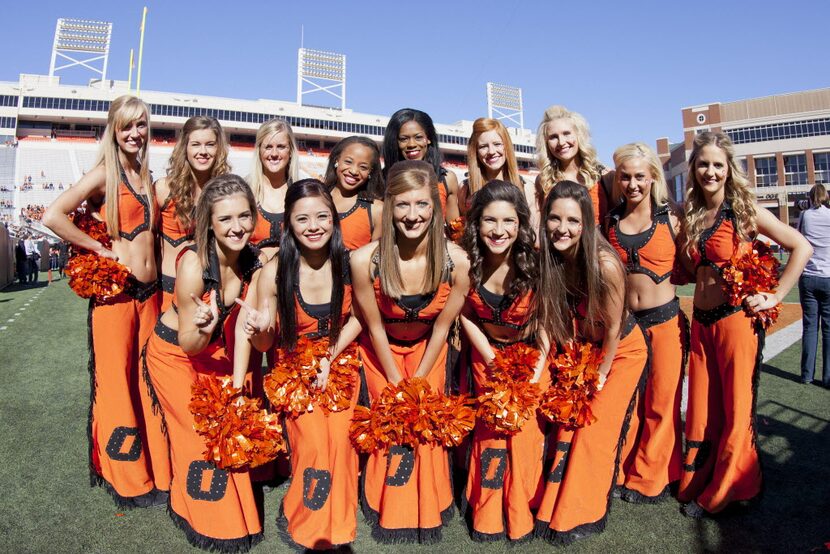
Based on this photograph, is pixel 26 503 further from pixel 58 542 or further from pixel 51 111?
pixel 51 111

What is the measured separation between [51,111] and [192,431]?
60453 millimetres

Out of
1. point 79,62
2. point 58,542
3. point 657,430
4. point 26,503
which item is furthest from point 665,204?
point 79,62

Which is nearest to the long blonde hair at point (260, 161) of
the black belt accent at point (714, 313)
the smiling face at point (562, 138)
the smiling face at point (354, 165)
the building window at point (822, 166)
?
the smiling face at point (354, 165)

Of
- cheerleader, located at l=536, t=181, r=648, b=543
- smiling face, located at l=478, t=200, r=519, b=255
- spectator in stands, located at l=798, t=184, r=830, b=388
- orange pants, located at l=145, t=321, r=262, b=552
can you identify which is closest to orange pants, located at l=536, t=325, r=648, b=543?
cheerleader, located at l=536, t=181, r=648, b=543

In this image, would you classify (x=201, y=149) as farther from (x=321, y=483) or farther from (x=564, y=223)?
(x=564, y=223)

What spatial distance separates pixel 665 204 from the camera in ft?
11.2

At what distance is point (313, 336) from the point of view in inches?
122

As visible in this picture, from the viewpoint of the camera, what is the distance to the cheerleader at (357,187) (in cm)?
365

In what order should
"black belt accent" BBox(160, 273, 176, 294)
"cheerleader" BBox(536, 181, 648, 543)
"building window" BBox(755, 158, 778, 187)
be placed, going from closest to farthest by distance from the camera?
1. "cheerleader" BBox(536, 181, 648, 543)
2. "black belt accent" BBox(160, 273, 176, 294)
3. "building window" BBox(755, 158, 778, 187)

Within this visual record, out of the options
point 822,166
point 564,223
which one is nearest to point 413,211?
point 564,223

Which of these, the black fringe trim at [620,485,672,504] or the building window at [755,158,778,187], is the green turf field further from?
the building window at [755,158,778,187]

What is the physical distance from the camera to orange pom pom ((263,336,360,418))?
2967 mm

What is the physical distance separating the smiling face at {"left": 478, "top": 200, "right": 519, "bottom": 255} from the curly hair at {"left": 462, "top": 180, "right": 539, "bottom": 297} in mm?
32

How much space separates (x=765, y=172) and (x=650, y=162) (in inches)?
2258
